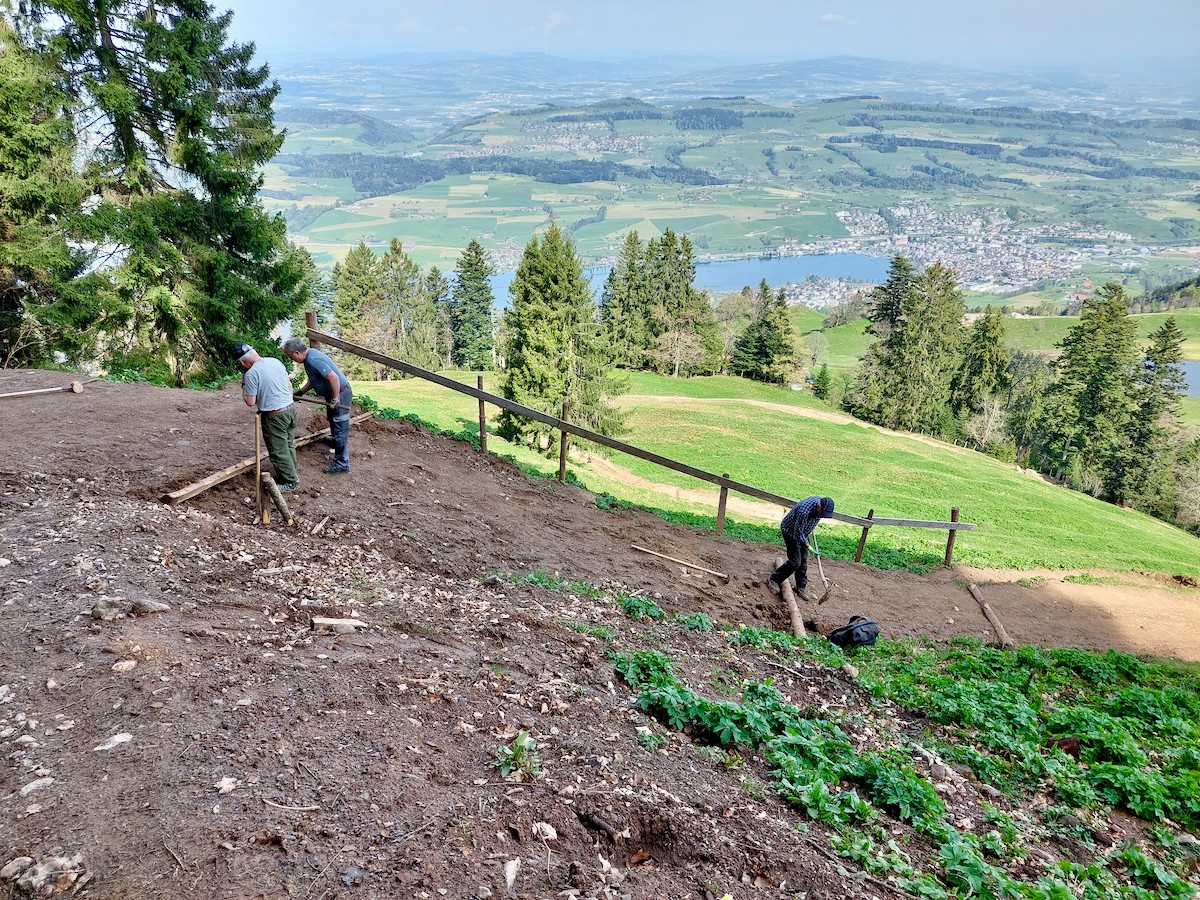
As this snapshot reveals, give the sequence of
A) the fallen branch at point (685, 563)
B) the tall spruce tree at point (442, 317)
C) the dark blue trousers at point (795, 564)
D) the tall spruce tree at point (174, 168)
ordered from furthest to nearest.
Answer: the tall spruce tree at point (442, 317)
the tall spruce tree at point (174, 168)
the fallen branch at point (685, 563)
the dark blue trousers at point (795, 564)

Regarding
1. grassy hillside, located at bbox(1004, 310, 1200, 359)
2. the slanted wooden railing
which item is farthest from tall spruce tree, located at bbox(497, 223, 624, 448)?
grassy hillside, located at bbox(1004, 310, 1200, 359)

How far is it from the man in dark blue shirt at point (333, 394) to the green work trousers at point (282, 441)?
3.03ft

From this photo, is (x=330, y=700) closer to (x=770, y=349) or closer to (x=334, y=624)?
(x=334, y=624)

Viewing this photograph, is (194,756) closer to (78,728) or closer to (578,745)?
(78,728)

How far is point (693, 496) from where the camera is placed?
25031mm

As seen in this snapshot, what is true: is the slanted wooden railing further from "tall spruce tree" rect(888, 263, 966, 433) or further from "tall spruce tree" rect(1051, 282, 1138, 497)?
"tall spruce tree" rect(888, 263, 966, 433)

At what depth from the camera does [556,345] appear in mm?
27969

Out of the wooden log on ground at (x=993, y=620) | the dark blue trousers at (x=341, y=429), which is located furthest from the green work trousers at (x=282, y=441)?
the wooden log on ground at (x=993, y=620)

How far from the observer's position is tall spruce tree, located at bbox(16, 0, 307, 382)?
18.0 meters

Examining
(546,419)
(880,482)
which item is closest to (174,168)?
(546,419)

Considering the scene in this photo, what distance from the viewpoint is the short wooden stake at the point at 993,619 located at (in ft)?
39.2

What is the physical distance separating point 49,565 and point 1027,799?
987 centimetres

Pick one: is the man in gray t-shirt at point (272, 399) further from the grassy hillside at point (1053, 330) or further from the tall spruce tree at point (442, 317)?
the grassy hillside at point (1053, 330)

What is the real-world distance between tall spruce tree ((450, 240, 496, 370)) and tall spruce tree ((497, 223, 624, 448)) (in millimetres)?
36279
